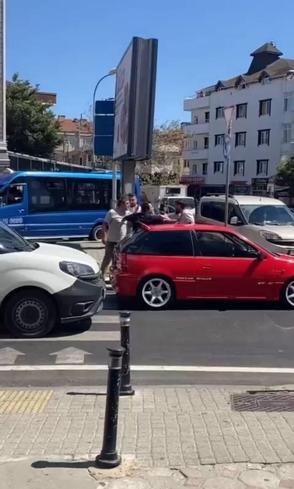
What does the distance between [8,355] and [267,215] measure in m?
10.6

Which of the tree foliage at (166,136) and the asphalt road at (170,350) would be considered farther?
the tree foliage at (166,136)

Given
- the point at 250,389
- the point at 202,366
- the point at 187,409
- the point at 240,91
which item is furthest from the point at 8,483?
the point at 240,91

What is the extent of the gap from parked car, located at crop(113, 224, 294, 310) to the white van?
2.04m

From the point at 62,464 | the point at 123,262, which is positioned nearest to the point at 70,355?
the point at 123,262

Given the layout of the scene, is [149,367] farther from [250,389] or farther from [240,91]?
[240,91]

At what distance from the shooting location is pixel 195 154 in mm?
82000

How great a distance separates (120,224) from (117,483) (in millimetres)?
9340

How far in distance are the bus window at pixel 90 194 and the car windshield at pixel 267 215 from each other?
866 cm

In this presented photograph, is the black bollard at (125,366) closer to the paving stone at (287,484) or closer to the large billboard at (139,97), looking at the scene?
the paving stone at (287,484)

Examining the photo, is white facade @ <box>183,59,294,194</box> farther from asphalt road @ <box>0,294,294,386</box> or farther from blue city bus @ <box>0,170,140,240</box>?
asphalt road @ <box>0,294,294,386</box>

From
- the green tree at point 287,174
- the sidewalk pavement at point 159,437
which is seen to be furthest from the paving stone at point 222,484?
the green tree at point 287,174

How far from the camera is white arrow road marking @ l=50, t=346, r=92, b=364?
7.35 metres

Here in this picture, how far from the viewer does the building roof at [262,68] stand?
7406cm

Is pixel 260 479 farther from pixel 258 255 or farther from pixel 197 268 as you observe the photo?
pixel 258 255
